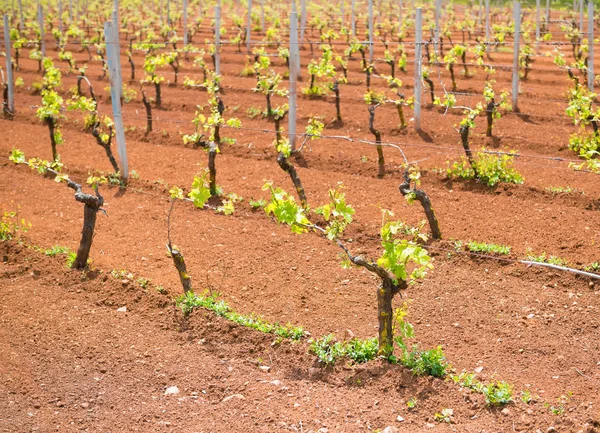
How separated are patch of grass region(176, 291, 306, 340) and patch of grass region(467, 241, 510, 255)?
2.49 meters

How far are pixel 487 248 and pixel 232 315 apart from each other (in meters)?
3.06

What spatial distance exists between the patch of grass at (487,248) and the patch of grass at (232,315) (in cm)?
249

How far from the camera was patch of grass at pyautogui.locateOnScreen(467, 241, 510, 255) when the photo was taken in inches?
351

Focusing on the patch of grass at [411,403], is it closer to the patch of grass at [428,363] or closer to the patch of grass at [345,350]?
the patch of grass at [428,363]

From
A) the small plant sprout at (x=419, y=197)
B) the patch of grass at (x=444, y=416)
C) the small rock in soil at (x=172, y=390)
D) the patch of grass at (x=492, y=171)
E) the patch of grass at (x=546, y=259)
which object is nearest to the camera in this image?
the patch of grass at (x=444, y=416)

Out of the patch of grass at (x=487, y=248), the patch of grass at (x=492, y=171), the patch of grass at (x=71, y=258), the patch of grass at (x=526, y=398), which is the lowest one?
the patch of grass at (x=526, y=398)

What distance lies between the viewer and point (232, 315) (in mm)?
7680

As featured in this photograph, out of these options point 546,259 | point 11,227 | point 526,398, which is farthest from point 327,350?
point 11,227

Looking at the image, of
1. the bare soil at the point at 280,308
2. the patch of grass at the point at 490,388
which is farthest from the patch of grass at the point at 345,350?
the patch of grass at the point at 490,388

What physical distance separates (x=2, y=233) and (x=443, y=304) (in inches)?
209

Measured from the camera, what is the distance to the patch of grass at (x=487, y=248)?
891 cm

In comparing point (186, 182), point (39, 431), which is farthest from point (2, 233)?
point (39, 431)

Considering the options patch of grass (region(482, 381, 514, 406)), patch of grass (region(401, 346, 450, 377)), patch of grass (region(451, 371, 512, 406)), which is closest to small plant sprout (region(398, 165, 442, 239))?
patch of grass (region(401, 346, 450, 377))

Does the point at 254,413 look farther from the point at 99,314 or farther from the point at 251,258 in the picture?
the point at 251,258
